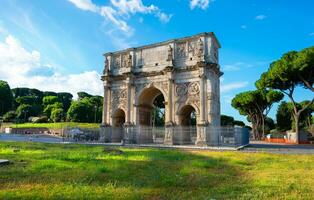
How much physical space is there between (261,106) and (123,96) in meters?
28.3

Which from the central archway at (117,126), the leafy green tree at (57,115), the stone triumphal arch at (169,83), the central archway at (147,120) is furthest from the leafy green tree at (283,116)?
the leafy green tree at (57,115)

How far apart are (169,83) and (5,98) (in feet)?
201

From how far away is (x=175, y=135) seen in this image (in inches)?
1017

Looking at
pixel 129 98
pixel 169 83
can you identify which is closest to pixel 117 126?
pixel 129 98

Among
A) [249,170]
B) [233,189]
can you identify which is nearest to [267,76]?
[249,170]

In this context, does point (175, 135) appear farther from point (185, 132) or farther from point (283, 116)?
point (283, 116)

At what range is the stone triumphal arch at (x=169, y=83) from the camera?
2522 cm

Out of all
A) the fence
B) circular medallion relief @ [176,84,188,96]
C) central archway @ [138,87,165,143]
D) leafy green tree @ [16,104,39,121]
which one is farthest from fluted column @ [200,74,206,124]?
leafy green tree @ [16,104,39,121]

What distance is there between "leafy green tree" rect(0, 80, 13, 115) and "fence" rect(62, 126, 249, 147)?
161ft

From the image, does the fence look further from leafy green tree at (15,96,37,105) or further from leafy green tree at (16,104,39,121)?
leafy green tree at (15,96,37,105)

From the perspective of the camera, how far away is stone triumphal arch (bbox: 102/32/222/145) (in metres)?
25.2

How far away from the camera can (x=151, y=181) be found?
7.23 metres

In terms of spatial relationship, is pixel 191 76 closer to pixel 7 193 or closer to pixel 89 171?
pixel 89 171

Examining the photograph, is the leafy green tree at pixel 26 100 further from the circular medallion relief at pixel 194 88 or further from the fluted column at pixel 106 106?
the circular medallion relief at pixel 194 88
